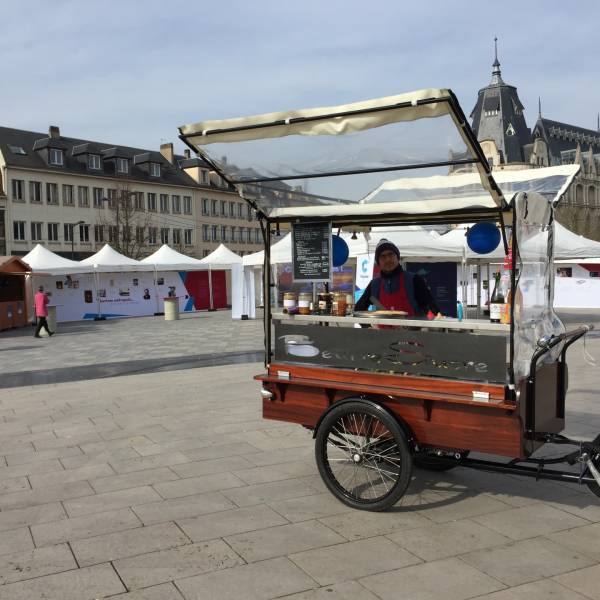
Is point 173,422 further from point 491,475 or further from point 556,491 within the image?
point 556,491

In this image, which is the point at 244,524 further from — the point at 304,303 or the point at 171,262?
the point at 171,262

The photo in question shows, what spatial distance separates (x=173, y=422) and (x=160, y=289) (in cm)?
2431

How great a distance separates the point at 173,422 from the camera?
7.45m

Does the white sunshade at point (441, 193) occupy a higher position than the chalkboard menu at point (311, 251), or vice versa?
the white sunshade at point (441, 193)

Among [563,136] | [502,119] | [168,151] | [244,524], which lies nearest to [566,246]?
[244,524]

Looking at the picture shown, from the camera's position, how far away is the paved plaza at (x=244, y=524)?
3432 millimetres

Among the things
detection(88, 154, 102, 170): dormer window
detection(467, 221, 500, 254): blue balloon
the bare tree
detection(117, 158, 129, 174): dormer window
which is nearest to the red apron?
detection(467, 221, 500, 254): blue balloon

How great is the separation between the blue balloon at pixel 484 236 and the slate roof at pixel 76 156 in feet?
183

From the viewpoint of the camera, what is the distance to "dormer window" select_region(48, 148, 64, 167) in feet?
193

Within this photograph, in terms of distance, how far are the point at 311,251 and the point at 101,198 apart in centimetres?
5139

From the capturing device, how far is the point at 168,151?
73375 mm

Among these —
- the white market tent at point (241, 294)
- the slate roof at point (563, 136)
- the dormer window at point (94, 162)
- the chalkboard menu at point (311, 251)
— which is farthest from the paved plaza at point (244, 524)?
the slate roof at point (563, 136)

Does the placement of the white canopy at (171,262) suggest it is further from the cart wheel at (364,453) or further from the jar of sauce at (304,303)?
the cart wheel at (364,453)

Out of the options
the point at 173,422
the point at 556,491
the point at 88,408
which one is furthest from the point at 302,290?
the point at 88,408
